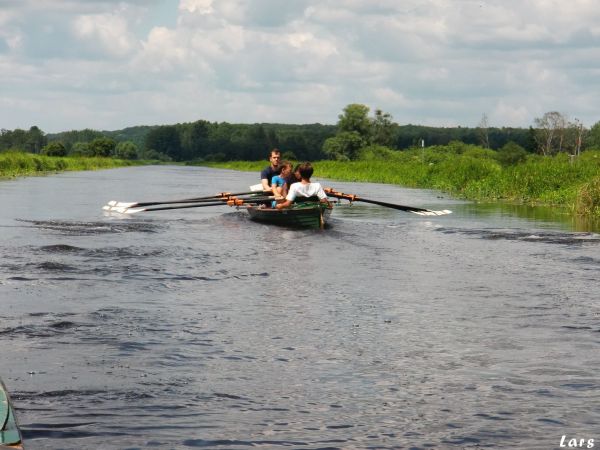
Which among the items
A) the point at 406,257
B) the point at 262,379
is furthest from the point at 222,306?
the point at 406,257

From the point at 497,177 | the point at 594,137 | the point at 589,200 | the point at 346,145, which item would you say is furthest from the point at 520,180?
the point at 594,137

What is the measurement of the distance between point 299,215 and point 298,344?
11428 mm

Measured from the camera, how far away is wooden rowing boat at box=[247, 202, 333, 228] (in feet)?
66.1

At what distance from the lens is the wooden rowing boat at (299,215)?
66.1 ft

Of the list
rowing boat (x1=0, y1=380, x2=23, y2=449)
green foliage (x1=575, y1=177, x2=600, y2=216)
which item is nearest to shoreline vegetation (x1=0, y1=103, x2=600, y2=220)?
green foliage (x1=575, y1=177, x2=600, y2=216)

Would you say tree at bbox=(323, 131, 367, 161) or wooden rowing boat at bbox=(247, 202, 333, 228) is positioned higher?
tree at bbox=(323, 131, 367, 161)

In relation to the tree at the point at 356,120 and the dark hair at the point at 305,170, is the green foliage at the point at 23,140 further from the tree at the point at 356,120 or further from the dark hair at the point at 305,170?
the dark hair at the point at 305,170

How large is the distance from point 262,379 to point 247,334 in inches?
70.8

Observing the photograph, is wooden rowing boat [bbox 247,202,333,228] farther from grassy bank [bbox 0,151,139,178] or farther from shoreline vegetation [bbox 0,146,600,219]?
grassy bank [bbox 0,151,139,178]

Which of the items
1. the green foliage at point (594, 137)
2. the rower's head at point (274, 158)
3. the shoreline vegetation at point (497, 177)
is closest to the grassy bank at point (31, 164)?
the shoreline vegetation at point (497, 177)

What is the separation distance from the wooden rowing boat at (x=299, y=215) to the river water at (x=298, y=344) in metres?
2.20

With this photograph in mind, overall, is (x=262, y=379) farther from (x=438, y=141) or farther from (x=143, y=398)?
(x=438, y=141)

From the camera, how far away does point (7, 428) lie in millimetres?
3766

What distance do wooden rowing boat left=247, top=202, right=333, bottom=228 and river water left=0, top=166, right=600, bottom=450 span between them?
220 centimetres
